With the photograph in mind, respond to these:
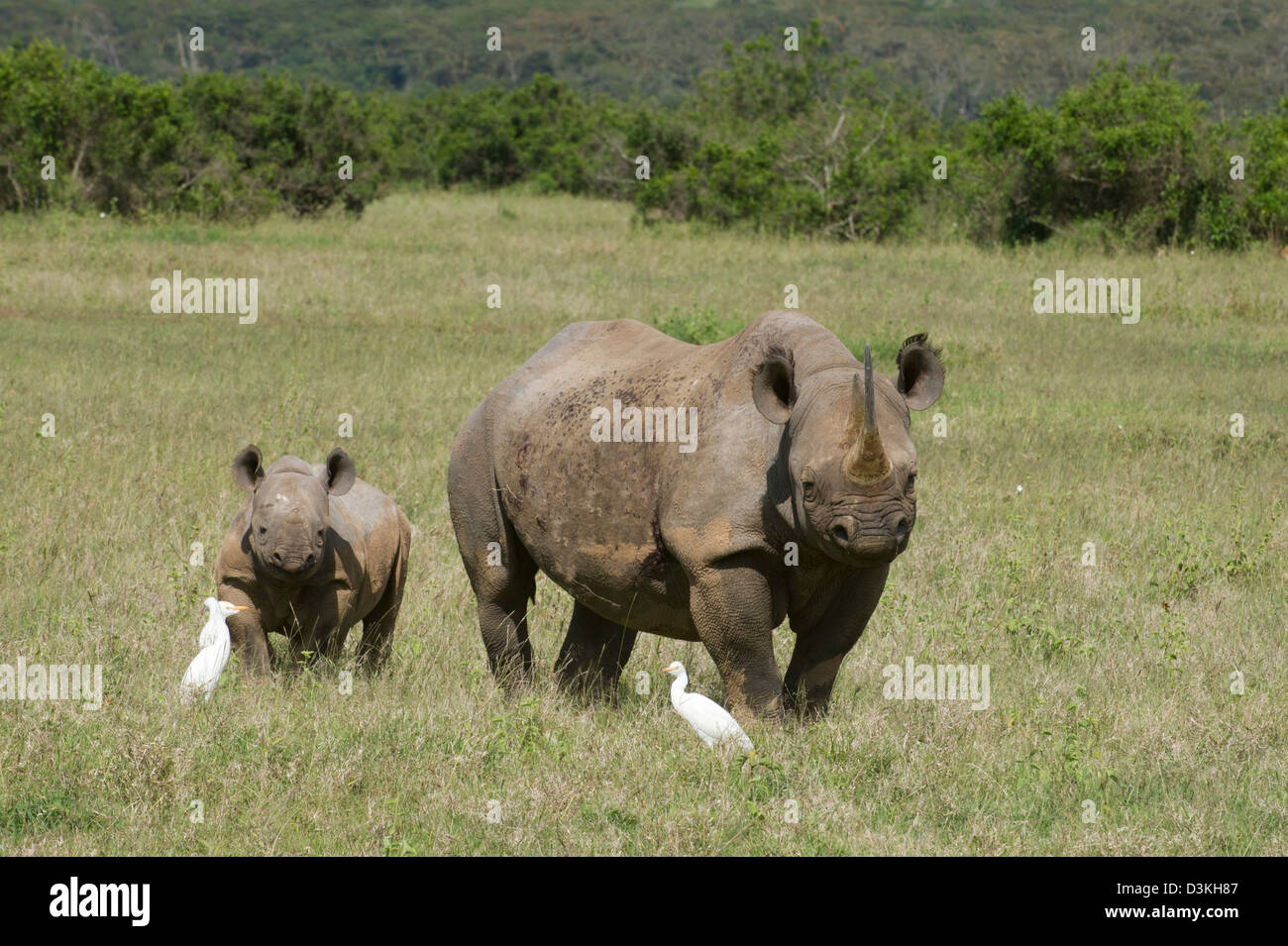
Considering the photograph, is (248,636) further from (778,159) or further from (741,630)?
(778,159)

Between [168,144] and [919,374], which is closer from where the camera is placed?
[919,374]

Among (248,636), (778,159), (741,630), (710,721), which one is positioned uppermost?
(741,630)

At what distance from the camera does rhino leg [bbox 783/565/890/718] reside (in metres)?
6.03

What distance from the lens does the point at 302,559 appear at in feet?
23.5

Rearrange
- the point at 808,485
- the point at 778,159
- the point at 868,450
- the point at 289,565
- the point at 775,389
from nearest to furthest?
the point at 868,450
the point at 808,485
the point at 775,389
the point at 289,565
the point at 778,159

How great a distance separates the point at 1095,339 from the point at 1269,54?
14296 centimetres

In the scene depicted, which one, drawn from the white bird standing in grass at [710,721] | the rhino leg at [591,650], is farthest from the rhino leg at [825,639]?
the rhino leg at [591,650]

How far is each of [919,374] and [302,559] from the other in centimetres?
303

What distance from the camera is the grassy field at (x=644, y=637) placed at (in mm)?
5645

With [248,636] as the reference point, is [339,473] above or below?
above

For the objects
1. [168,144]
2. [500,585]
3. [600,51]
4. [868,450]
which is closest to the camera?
[868,450]

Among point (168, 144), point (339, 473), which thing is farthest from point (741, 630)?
point (168, 144)

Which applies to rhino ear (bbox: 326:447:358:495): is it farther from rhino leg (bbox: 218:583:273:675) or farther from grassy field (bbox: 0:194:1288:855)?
grassy field (bbox: 0:194:1288:855)

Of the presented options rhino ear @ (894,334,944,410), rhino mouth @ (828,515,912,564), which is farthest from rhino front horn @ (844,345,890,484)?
rhino ear @ (894,334,944,410)
